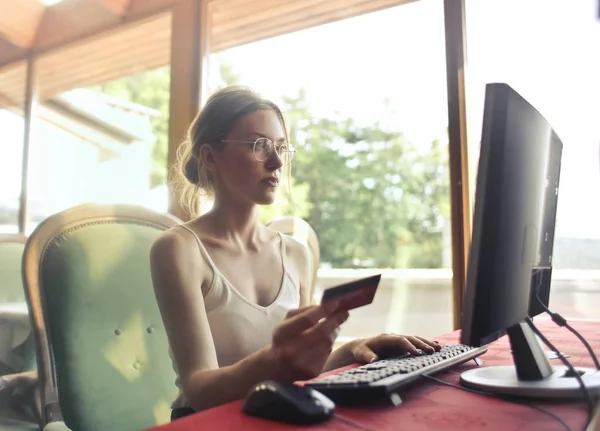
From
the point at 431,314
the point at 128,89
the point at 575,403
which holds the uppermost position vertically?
the point at 128,89

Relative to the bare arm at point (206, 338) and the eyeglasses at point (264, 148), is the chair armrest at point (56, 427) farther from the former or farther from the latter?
the eyeglasses at point (264, 148)

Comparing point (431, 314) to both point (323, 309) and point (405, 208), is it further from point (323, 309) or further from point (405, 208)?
point (323, 309)

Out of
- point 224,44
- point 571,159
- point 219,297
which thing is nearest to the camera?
point 219,297

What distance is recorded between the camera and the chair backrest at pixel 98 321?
3.70ft

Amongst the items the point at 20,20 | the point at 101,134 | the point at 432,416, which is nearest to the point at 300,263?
the point at 432,416

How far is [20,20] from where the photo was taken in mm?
3508

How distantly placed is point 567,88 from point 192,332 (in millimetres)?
1614

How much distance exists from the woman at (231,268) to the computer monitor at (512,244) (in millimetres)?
188

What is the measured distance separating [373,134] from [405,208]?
0.39 metres

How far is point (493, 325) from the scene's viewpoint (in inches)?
26.7

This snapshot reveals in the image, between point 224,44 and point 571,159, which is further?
point 224,44

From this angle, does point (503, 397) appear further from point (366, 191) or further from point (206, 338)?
point (366, 191)

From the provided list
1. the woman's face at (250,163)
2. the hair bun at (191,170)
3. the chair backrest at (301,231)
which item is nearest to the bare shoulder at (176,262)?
the woman's face at (250,163)

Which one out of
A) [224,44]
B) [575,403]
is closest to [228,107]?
[575,403]
